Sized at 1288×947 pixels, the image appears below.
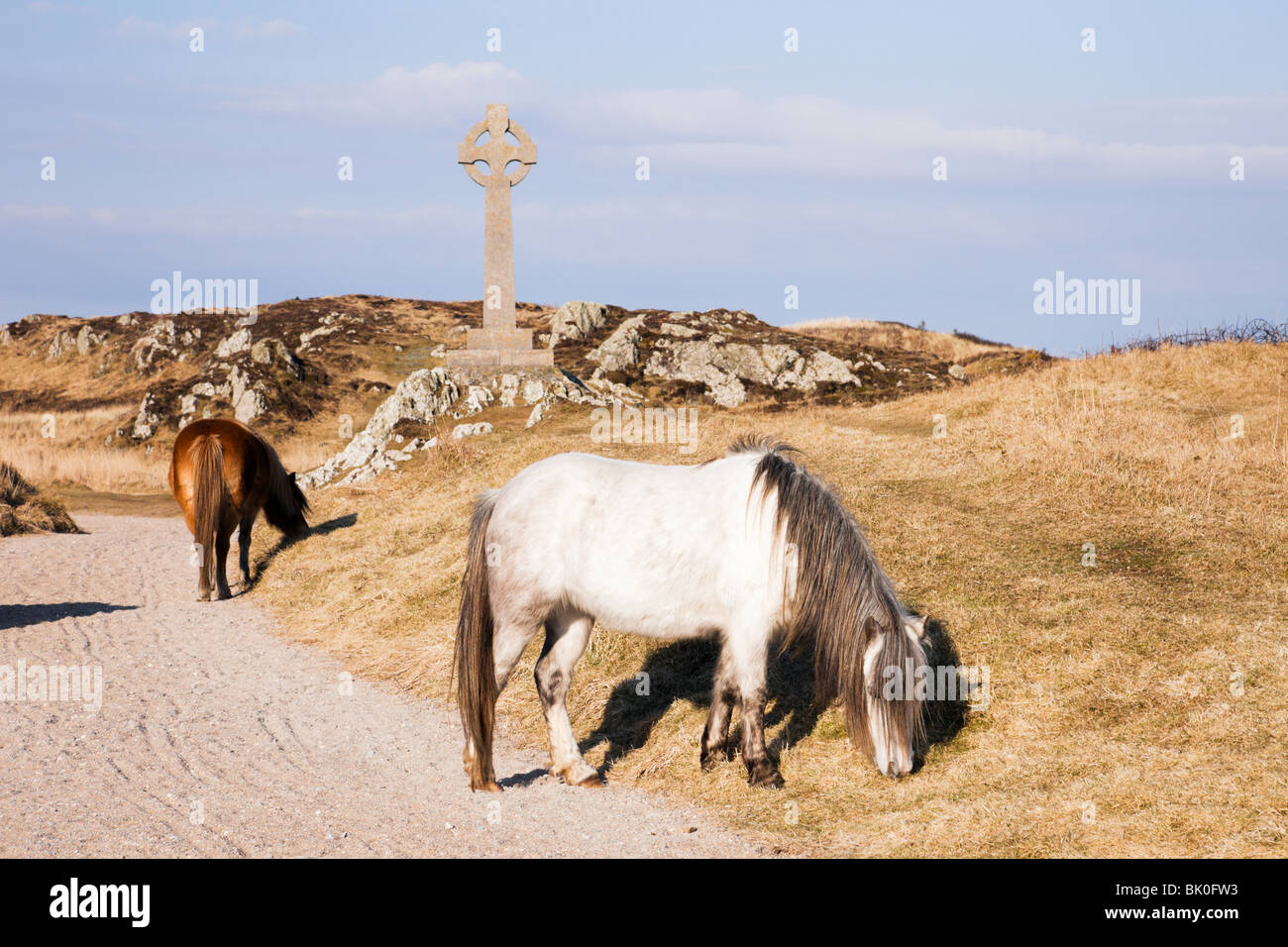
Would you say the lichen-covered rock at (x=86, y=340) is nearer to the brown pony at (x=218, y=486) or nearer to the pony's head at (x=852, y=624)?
the brown pony at (x=218, y=486)

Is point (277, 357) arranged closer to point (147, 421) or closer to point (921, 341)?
point (147, 421)

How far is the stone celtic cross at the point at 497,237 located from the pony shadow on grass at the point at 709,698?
14860 millimetres

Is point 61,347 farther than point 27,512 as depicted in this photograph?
Yes

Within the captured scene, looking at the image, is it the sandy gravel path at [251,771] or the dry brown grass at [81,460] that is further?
the dry brown grass at [81,460]

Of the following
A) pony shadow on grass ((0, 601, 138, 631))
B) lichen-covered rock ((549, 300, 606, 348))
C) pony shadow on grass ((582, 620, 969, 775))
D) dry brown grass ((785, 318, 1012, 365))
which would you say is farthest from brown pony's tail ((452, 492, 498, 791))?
dry brown grass ((785, 318, 1012, 365))

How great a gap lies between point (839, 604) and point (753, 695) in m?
0.93

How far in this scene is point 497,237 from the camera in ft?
80.5

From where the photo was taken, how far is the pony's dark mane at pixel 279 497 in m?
16.5

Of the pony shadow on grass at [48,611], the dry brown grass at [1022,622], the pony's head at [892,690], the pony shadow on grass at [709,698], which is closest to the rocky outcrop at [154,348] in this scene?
the dry brown grass at [1022,622]

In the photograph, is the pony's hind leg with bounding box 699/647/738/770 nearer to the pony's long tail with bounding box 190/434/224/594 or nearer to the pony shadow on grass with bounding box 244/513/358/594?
the pony's long tail with bounding box 190/434/224/594

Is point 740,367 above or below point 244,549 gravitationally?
above

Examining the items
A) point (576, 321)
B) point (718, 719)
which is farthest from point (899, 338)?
point (718, 719)

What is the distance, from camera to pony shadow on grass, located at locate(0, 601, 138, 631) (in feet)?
43.2
